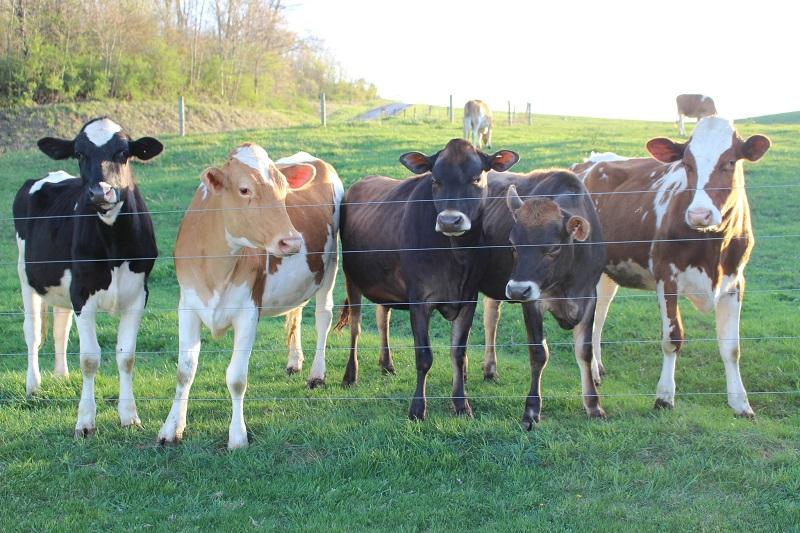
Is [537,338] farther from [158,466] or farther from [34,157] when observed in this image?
[34,157]

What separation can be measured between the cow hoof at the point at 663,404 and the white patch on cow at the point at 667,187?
168 centimetres

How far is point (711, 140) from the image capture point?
23.4ft

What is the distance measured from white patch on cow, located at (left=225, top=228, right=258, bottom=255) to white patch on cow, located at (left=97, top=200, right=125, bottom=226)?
88 centimetres

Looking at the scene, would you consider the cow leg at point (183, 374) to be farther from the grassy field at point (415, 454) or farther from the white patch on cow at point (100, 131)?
the white patch on cow at point (100, 131)

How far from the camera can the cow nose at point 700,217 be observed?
6.66 meters

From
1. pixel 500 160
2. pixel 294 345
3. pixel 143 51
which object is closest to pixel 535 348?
pixel 500 160

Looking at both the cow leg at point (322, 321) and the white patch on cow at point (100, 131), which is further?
the cow leg at point (322, 321)

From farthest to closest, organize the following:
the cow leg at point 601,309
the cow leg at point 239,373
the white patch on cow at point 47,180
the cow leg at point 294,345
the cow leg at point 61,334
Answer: the cow leg at point 601,309 < the cow leg at point 294,345 < the cow leg at point 61,334 < the white patch on cow at point 47,180 < the cow leg at point 239,373

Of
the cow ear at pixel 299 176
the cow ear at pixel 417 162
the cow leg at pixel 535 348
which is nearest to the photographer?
the cow leg at pixel 535 348

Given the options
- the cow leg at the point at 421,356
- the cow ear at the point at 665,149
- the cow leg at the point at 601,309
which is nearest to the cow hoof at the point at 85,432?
the cow leg at the point at 421,356

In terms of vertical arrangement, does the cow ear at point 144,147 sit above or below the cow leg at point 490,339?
above

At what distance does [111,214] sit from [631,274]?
5108 mm

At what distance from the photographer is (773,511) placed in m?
5.13

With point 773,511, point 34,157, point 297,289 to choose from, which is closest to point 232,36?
point 34,157
